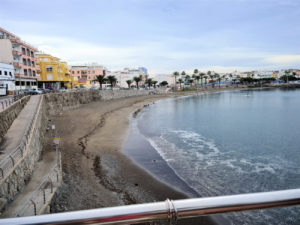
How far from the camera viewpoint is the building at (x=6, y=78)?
1367 inches

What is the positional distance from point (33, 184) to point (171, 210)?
10.9 meters

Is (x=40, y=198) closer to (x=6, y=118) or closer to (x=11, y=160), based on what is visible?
(x=11, y=160)

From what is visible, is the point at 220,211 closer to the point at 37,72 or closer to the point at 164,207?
the point at 164,207

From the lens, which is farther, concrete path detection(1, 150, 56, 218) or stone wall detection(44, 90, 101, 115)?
stone wall detection(44, 90, 101, 115)

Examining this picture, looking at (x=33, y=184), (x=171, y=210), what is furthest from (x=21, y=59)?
(x=171, y=210)

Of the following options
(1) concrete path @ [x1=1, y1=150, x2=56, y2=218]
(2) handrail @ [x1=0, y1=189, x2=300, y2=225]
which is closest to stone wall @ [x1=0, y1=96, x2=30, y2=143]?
(1) concrete path @ [x1=1, y1=150, x2=56, y2=218]

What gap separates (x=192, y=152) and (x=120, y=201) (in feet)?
34.4

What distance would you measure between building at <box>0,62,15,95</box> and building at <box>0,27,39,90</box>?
144cm

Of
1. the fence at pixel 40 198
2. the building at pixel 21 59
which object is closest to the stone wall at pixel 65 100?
the building at pixel 21 59

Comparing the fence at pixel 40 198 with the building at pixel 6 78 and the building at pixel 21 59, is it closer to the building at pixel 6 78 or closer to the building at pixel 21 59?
the building at pixel 6 78

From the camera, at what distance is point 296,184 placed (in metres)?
13.1

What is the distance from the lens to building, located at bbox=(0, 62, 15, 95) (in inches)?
1367

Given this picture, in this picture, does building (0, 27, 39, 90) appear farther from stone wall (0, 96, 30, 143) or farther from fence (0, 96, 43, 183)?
fence (0, 96, 43, 183)

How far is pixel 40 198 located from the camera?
905cm
